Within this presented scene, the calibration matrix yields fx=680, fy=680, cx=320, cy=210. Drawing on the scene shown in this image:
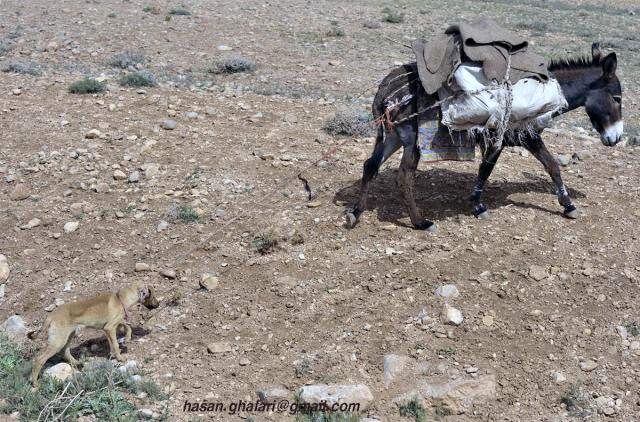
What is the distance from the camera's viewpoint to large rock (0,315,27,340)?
5.65 m

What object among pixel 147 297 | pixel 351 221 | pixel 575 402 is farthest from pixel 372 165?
pixel 575 402

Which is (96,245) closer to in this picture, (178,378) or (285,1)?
(178,378)

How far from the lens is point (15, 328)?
18.7 ft

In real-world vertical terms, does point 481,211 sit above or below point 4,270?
above

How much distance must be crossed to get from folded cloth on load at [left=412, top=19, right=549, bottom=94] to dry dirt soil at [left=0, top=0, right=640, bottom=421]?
1.46 metres

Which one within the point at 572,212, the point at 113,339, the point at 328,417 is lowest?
the point at 113,339

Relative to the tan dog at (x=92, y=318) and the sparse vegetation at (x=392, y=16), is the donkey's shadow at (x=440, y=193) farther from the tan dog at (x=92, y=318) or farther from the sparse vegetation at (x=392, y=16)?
the sparse vegetation at (x=392, y=16)

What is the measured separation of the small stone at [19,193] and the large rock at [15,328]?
2.18 meters

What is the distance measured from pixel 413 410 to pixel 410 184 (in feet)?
8.37

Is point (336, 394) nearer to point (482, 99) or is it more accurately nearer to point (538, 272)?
point (538, 272)

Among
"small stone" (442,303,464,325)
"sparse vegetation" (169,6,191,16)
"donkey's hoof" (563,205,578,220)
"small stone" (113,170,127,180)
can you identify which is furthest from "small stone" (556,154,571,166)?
"sparse vegetation" (169,6,191,16)

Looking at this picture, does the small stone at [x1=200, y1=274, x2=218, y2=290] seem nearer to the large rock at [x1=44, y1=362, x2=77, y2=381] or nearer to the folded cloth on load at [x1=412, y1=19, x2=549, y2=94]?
the large rock at [x1=44, y1=362, x2=77, y2=381]

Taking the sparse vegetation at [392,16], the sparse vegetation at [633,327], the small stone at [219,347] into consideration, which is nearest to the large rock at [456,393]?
the sparse vegetation at [633,327]

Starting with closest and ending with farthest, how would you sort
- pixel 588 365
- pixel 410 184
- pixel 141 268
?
pixel 588 365 → pixel 141 268 → pixel 410 184
